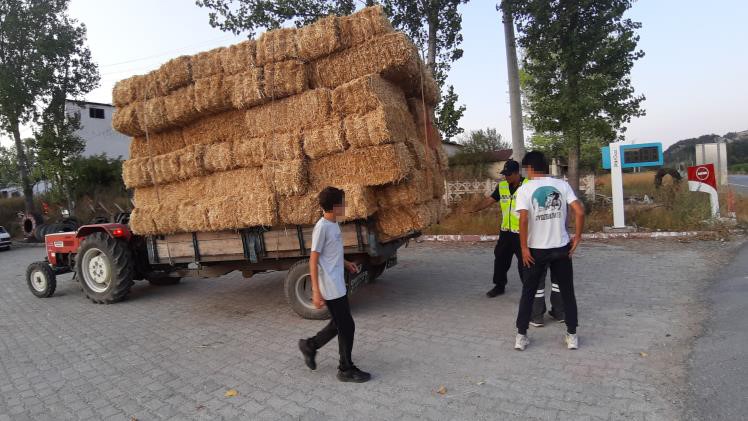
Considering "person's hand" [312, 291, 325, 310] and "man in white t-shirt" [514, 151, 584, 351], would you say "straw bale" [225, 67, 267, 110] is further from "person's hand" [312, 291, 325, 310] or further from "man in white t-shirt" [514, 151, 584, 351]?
"man in white t-shirt" [514, 151, 584, 351]

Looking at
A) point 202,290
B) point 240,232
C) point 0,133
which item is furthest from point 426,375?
point 0,133

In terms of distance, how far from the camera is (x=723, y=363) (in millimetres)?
3607

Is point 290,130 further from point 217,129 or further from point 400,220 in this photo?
point 400,220

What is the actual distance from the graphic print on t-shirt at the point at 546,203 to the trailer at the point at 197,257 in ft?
6.22

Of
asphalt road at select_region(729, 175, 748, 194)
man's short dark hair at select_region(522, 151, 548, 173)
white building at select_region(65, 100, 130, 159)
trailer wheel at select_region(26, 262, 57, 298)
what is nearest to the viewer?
man's short dark hair at select_region(522, 151, 548, 173)

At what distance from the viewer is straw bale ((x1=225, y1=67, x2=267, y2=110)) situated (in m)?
5.63

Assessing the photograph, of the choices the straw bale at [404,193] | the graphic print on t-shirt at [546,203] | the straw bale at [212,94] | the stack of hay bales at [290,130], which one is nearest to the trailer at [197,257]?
the stack of hay bales at [290,130]

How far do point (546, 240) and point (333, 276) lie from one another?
1984 millimetres

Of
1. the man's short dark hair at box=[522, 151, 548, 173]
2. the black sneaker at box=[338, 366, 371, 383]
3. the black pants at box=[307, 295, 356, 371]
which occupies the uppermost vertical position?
the man's short dark hair at box=[522, 151, 548, 173]

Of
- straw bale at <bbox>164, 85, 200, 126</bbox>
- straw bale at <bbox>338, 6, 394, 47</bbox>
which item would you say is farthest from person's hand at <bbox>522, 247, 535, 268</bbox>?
straw bale at <bbox>164, 85, 200, 126</bbox>

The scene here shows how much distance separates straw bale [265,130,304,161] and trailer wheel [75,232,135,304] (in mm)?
3199

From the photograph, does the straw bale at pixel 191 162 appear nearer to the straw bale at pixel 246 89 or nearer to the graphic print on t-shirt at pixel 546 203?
the straw bale at pixel 246 89

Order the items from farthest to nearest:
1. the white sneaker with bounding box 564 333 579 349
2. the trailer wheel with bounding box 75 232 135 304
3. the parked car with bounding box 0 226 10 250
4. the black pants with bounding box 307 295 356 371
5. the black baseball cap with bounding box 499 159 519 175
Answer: the parked car with bounding box 0 226 10 250 → the trailer wheel with bounding box 75 232 135 304 → the black baseball cap with bounding box 499 159 519 175 → the white sneaker with bounding box 564 333 579 349 → the black pants with bounding box 307 295 356 371

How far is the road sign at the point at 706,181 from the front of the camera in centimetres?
1094
